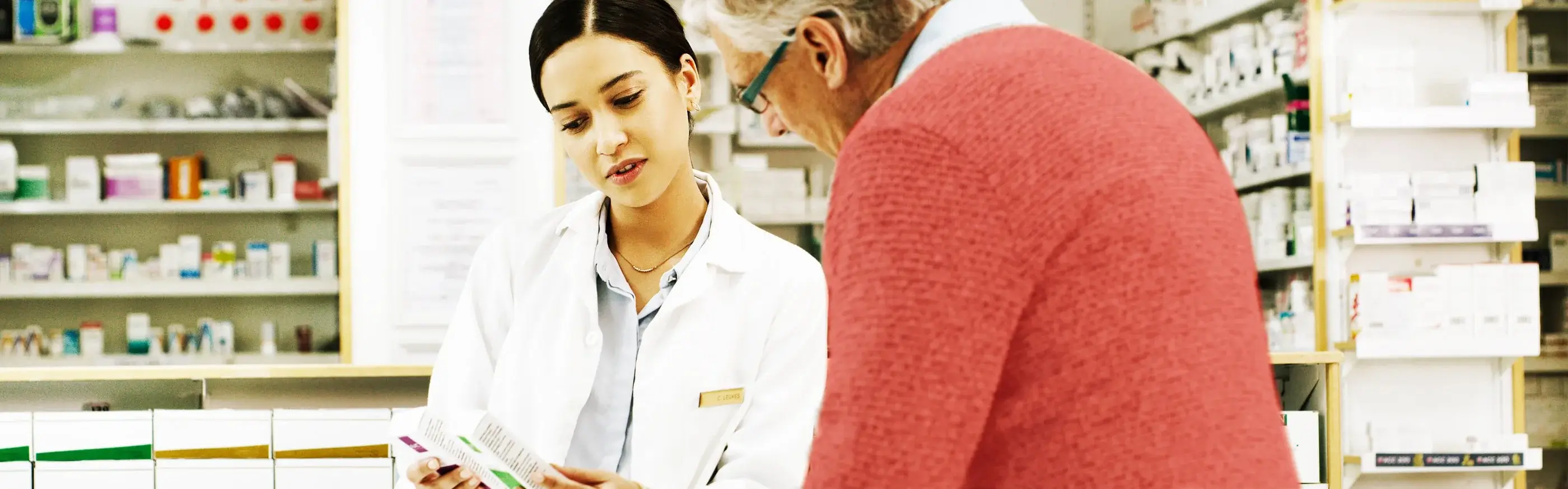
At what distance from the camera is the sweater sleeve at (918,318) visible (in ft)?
2.28

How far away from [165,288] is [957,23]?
5921mm

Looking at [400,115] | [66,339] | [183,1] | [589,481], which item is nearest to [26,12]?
[183,1]

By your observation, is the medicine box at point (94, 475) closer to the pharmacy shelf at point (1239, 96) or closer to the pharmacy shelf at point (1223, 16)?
the pharmacy shelf at point (1239, 96)

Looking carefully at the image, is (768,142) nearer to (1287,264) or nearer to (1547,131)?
(1287,264)

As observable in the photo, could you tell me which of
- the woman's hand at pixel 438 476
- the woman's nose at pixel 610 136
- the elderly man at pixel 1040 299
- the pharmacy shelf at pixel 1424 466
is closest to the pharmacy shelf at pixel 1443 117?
the pharmacy shelf at pixel 1424 466

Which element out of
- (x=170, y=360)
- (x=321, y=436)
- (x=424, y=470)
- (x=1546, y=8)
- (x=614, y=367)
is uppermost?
(x=1546, y=8)

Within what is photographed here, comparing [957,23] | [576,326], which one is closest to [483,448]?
[576,326]

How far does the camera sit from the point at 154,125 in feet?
19.4

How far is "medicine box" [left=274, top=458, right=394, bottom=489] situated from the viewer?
8.66ft

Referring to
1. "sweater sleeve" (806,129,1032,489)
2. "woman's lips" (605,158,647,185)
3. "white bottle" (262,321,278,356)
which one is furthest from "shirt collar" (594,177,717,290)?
"white bottle" (262,321,278,356)

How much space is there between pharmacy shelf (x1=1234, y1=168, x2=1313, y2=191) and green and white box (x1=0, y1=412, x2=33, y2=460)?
3.85 meters

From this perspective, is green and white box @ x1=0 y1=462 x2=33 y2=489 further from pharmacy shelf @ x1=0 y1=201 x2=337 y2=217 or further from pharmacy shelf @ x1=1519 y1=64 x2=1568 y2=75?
pharmacy shelf @ x1=1519 y1=64 x2=1568 y2=75

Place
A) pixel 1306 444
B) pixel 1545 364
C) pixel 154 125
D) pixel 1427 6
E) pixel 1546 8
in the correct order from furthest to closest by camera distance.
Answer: pixel 1546 8
pixel 154 125
pixel 1545 364
pixel 1427 6
pixel 1306 444

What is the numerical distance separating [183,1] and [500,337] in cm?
511
